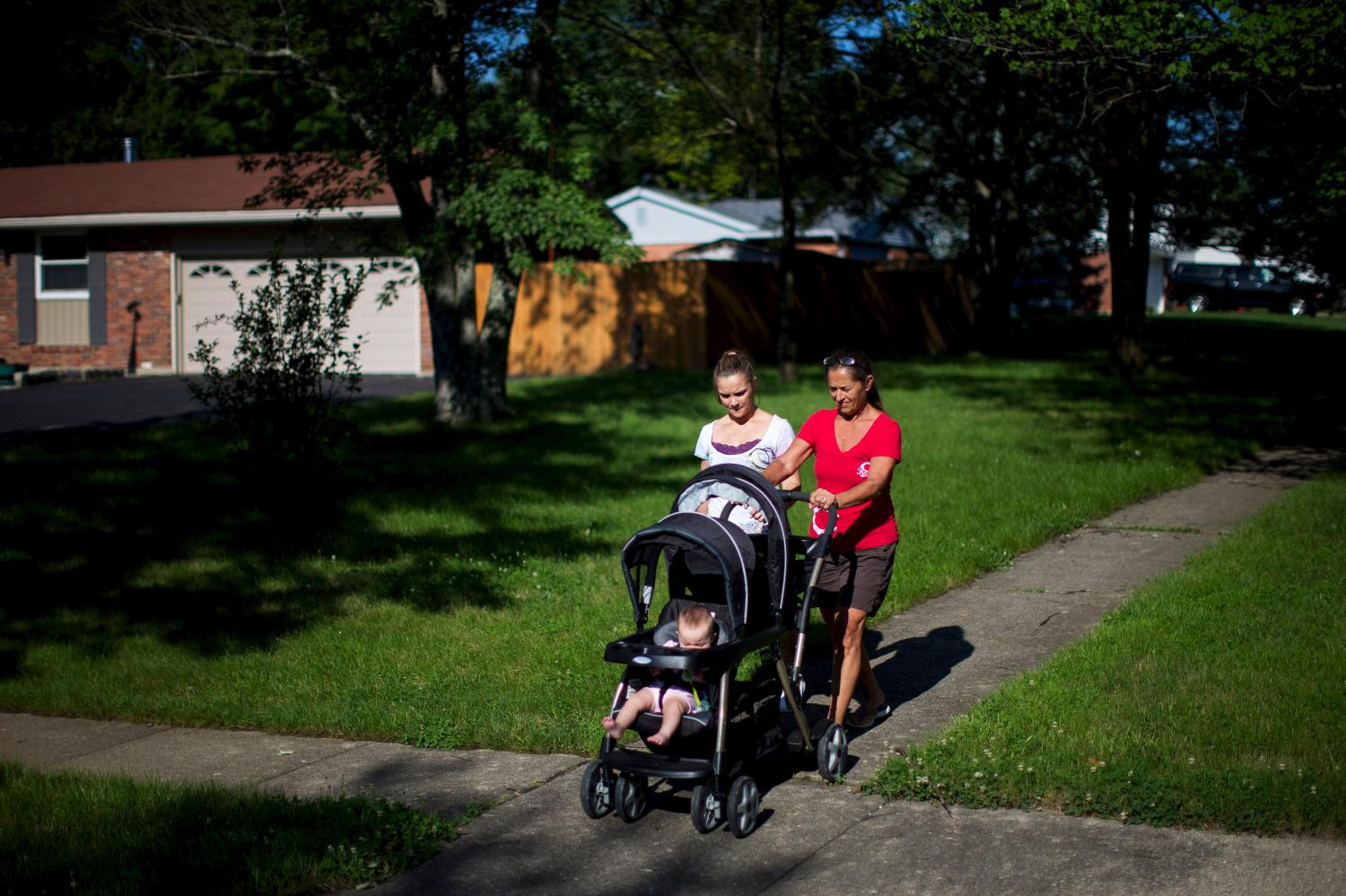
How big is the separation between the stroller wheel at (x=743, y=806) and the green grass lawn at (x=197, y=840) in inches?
41.6

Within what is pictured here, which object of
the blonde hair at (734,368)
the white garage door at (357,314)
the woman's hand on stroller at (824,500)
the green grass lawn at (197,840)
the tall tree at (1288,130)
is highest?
the tall tree at (1288,130)

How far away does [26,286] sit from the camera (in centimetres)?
2669

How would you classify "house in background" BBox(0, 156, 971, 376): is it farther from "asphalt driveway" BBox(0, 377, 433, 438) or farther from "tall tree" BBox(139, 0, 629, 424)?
"tall tree" BBox(139, 0, 629, 424)

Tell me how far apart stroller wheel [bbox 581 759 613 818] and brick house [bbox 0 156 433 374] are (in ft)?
69.4

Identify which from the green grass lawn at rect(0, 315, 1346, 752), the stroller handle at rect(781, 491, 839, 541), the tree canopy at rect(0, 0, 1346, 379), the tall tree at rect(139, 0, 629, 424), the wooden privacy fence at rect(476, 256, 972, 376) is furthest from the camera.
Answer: the wooden privacy fence at rect(476, 256, 972, 376)

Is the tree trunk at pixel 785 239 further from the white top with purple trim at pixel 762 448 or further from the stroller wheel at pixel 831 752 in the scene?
the stroller wheel at pixel 831 752

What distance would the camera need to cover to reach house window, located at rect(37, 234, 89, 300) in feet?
88.0

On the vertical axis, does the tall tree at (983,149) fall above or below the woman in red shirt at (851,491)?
above

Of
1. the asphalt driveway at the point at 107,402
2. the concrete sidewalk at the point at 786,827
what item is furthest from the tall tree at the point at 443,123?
the concrete sidewalk at the point at 786,827

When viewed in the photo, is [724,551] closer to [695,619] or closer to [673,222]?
[695,619]

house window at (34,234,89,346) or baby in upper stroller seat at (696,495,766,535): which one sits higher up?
house window at (34,234,89,346)

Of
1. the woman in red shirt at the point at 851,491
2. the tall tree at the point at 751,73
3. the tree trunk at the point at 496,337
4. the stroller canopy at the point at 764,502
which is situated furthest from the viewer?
the tall tree at the point at 751,73

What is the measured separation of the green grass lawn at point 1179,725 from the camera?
4.88 meters

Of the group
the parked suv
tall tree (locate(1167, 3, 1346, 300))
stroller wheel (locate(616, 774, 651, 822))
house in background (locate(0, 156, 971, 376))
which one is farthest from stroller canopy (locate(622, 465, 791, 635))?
the parked suv
